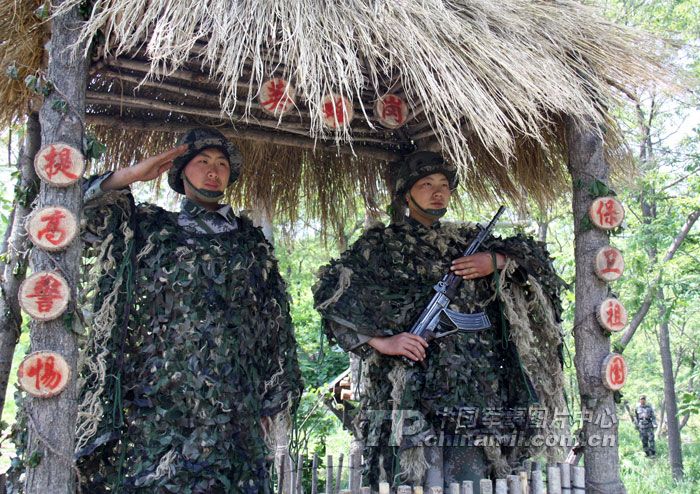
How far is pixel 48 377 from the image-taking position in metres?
2.36

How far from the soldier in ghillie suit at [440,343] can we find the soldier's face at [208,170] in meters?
0.78

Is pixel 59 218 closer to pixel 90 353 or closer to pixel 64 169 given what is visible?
pixel 64 169

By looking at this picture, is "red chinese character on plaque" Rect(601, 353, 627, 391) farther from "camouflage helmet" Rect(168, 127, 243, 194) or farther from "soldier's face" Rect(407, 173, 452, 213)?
"camouflage helmet" Rect(168, 127, 243, 194)

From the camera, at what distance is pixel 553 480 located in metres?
3.23

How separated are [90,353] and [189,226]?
71cm

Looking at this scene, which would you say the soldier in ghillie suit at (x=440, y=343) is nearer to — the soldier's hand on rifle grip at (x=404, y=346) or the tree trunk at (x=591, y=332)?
the soldier's hand on rifle grip at (x=404, y=346)

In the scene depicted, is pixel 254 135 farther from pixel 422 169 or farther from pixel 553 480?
pixel 553 480

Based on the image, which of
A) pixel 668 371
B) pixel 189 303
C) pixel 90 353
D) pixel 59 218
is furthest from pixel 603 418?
pixel 668 371

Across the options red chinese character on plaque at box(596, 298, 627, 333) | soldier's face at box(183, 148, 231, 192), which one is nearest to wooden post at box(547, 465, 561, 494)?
red chinese character on plaque at box(596, 298, 627, 333)

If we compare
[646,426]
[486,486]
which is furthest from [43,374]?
[646,426]

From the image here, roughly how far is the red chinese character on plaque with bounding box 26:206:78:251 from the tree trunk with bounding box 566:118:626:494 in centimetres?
241

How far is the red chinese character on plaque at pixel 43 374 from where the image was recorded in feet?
7.63

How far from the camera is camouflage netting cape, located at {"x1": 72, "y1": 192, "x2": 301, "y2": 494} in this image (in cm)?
282

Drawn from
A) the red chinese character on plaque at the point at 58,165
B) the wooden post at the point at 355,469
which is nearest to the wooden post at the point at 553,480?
the wooden post at the point at 355,469
